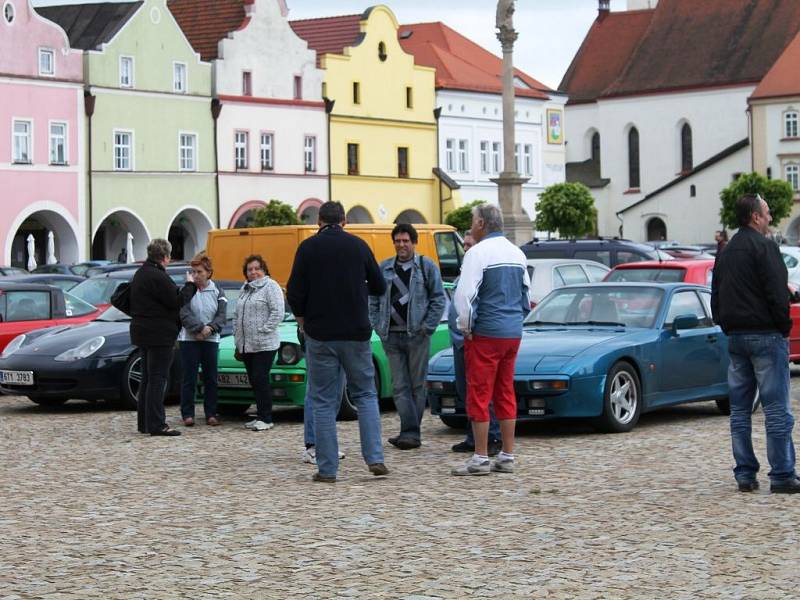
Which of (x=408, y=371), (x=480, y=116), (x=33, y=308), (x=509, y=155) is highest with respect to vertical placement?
(x=480, y=116)

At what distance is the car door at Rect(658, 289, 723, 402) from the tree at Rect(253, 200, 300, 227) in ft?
152

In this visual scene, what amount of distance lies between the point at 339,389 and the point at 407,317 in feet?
6.31

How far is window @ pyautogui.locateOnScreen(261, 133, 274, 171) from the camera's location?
67.1 metres

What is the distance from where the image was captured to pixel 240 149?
218ft

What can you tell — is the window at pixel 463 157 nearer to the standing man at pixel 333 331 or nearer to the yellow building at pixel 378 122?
the yellow building at pixel 378 122

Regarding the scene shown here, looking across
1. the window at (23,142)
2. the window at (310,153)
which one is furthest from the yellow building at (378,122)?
the window at (23,142)

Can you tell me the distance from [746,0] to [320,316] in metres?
101

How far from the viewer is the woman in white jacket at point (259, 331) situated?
15.9 metres

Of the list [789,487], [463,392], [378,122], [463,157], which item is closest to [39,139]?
[378,122]

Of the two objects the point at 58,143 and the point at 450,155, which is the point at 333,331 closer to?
the point at 58,143

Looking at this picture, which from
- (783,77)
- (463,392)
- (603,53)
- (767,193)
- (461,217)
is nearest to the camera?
(463,392)

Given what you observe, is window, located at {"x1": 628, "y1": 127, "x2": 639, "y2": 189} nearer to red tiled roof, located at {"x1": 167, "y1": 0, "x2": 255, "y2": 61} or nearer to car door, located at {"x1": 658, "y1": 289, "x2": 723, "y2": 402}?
red tiled roof, located at {"x1": 167, "y1": 0, "x2": 255, "y2": 61}

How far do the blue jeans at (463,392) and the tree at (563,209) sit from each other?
66314 millimetres

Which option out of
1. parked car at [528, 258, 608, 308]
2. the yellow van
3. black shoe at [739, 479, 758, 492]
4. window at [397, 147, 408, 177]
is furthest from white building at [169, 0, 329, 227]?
black shoe at [739, 479, 758, 492]
